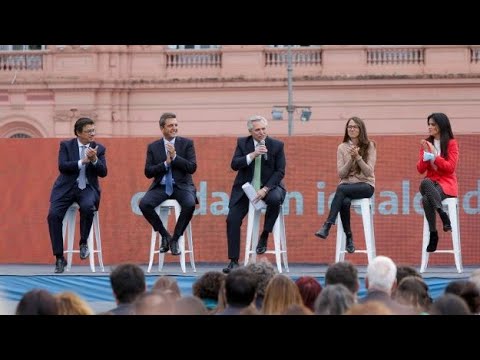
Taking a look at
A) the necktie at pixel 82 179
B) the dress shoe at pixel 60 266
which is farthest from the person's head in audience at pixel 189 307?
the necktie at pixel 82 179

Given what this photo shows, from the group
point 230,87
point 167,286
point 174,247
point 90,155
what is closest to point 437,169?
point 174,247

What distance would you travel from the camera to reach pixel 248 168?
974 centimetres

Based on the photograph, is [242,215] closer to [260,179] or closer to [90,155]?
[260,179]

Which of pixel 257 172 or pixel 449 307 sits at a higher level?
pixel 257 172

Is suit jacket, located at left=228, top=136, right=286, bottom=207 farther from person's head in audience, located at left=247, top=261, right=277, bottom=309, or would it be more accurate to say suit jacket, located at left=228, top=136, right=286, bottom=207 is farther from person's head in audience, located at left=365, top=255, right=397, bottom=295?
person's head in audience, located at left=365, top=255, right=397, bottom=295

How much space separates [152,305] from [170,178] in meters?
4.16

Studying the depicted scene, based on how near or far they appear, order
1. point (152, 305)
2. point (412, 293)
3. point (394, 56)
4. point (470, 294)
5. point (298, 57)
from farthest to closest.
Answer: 1. point (298, 57)
2. point (394, 56)
3. point (470, 294)
4. point (412, 293)
5. point (152, 305)

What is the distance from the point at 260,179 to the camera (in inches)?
382

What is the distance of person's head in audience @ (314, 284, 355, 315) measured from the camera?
5461 mm

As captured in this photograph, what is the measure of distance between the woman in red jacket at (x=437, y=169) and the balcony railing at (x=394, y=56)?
53.9 ft

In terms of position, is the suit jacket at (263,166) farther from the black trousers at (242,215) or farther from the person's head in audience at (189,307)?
the person's head in audience at (189,307)

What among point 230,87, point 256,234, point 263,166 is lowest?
point 256,234

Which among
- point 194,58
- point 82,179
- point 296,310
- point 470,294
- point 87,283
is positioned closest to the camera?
point 296,310
